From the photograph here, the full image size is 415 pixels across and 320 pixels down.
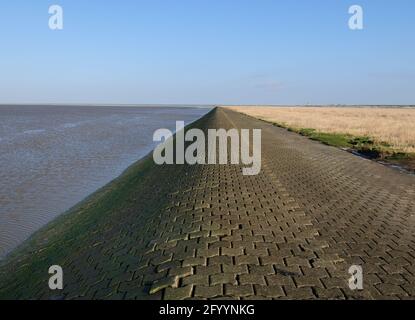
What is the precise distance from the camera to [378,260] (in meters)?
5.54

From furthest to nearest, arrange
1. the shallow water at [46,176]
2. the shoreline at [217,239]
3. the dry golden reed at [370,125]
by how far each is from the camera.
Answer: the dry golden reed at [370,125] < the shallow water at [46,176] < the shoreline at [217,239]

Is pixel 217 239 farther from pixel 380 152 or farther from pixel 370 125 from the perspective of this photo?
pixel 370 125

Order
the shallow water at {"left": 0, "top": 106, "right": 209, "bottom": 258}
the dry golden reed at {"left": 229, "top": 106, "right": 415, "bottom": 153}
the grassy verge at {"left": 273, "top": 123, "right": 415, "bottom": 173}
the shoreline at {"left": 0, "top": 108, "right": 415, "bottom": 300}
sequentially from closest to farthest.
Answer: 1. the shoreline at {"left": 0, "top": 108, "right": 415, "bottom": 300}
2. the shallow water at {"left": 0, "top": 106, "right": 209, "bottom": 258}
3. the grassy verge at {"left": 273, "top": 123, "right": 415, "bottom": 173}
4. the dry golden reed at {"left": 229, "top": 106, "right": 415, "bottom": 153}

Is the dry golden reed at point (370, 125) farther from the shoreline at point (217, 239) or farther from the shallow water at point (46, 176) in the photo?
the shallow water at point (46, 176)

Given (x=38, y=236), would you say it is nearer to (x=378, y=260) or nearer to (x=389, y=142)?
(x=378, y=260)

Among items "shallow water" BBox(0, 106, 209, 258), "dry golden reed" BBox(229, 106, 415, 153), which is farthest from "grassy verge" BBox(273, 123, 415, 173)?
"shallow water" BBox(0, 106, 209, 258)

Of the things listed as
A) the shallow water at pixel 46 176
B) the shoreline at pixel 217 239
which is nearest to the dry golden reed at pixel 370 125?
the shoreline at pixel 217 239

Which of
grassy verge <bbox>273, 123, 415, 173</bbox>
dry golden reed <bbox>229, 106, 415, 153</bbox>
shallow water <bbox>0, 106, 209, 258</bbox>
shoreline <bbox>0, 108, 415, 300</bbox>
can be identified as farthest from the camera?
dry golden reed <bbox>229, 106, 415, 153</bbox>

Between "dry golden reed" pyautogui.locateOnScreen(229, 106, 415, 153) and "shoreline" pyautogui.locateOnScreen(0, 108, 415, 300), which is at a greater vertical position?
"dry golden reed" pyautogui.locateOnScreen(229, 106, 415, 153)

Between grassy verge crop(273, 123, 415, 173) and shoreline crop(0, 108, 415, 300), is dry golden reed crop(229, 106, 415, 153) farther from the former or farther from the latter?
shoreline crop(0, 108, 415, 300)
